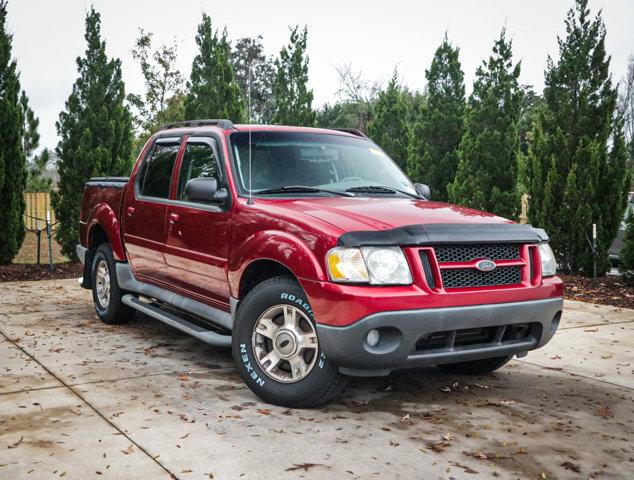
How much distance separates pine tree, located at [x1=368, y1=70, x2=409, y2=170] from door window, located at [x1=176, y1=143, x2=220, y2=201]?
42.2 feet

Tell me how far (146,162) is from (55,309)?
8.99 ft

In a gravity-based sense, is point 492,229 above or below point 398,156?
below

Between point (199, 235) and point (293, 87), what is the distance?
1187 centimetres

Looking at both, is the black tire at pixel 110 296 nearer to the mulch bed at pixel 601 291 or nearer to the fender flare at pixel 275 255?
the fender flare at pixel 275 255

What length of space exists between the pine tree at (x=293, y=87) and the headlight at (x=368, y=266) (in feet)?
41.8

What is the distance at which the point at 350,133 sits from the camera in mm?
6391

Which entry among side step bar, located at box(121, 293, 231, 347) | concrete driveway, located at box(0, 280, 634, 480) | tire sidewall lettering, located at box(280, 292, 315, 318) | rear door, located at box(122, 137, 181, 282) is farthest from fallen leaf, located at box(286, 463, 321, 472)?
rear door, located at box(122, 137, 181, 282)

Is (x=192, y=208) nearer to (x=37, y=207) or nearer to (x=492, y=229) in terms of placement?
(x=492, y=229)

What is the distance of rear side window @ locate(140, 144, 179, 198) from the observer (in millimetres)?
6086

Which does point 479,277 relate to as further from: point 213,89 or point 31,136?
point 31,136

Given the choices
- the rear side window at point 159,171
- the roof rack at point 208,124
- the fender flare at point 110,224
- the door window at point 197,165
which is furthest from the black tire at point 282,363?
the fender flare at point 110,224

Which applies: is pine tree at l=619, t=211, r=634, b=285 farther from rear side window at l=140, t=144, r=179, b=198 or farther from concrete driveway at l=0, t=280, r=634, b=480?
rear side window at l=140, t=144, r=179, b=198

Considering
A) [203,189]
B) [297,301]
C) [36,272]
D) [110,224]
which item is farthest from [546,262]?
[36,272]

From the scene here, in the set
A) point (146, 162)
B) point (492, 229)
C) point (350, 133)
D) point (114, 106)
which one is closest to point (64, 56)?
point (114, 106)
